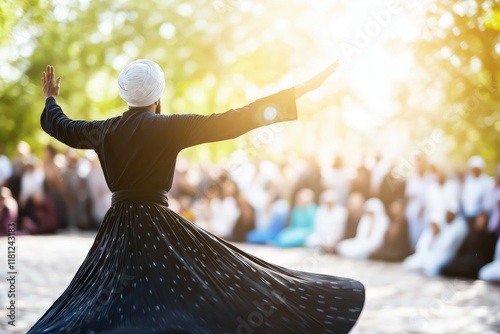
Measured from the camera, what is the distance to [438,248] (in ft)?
32.3

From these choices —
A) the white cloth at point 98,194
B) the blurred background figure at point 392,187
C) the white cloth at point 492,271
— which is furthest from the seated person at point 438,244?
the white cloth at point 98,194

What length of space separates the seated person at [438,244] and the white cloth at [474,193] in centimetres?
21

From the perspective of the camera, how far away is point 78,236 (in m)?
14.2

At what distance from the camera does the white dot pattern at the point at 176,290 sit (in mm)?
3414

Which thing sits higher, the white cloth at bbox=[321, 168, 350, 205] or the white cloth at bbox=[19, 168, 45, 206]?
the white cloth at bbox=[19, 168, 45, 206]

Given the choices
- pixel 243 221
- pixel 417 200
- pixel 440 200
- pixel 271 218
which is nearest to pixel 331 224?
pixel 417 200

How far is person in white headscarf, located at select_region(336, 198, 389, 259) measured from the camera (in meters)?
11.2

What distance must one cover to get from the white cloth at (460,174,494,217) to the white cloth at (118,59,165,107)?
7.11 meters

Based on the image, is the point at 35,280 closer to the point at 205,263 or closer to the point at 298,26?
the point at 205,263

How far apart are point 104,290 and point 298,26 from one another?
1286 cm

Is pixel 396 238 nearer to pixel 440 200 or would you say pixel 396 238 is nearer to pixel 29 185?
pixel 440 200

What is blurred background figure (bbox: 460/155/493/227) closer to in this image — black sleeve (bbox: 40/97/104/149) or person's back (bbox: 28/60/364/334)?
person's back (bbox: 28/60/364/334)

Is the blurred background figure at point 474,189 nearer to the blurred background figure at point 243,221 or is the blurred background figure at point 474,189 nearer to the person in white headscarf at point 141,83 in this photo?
the blurred background figure at point 243,221

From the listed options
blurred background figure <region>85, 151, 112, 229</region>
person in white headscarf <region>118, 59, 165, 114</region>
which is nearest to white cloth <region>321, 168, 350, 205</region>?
blurred background figure <region>85, 151, 112, 229</region>
